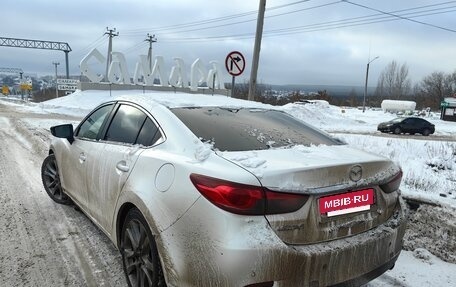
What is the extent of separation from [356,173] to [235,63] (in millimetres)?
8196

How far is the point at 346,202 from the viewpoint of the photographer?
101 inches

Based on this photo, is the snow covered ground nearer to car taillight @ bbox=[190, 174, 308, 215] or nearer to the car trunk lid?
the car trunk lid

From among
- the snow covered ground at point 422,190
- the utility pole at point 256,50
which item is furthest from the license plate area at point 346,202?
the utility pole at point 256,50

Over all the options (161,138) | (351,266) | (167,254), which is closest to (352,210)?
(351,266)

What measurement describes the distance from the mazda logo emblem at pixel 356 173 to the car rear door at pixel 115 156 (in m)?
1.49

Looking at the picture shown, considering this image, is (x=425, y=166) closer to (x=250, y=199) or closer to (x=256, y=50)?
(x=250, y=199)

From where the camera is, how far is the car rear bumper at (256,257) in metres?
2.29

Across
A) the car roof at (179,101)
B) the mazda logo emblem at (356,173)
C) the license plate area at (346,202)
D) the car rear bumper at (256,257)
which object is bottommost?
the car rear bumper at (256,257)

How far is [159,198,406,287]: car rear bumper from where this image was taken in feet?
7.50

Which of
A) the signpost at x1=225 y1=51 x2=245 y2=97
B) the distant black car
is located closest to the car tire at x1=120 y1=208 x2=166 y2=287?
the signpost at x1=225 y1=51 x2=245 y2=97

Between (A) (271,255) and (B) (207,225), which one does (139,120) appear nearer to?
(B) (207,225)

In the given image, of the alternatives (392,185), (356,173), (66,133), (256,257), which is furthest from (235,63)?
(256,257)

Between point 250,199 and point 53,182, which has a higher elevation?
point 250,199

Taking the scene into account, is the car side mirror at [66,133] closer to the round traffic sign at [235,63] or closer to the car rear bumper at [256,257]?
the car rear bumper at [256,257]
